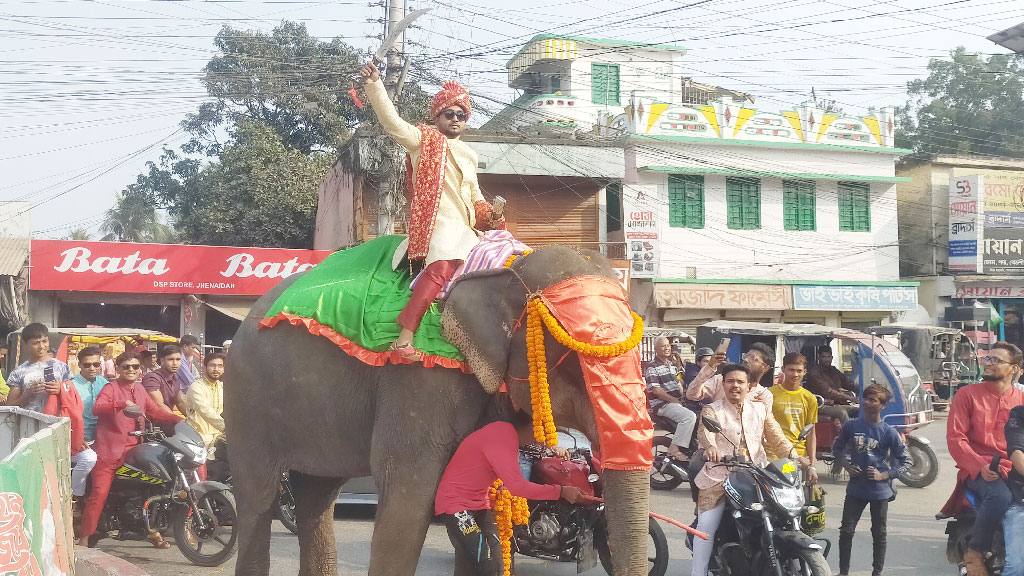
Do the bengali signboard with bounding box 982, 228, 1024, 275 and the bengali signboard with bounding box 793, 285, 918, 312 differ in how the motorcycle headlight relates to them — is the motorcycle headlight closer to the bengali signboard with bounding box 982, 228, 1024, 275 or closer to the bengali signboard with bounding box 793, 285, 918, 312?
the bengali signboard with bounding box 793, 285, 918, 312

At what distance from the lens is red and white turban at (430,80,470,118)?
453cm

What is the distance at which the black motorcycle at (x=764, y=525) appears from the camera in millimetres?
5371

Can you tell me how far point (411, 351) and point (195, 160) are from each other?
29.4 meters

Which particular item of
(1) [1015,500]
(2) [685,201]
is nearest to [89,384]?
(1) [1015,500]

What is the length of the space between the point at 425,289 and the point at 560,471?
2.68m

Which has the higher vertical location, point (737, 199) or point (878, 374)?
point (737, 199)

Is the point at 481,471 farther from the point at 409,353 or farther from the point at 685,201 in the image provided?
the point at 685,201

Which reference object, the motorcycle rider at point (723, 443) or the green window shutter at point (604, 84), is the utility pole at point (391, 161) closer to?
the motorcycle rider at point (723, 443)

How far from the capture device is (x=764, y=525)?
5.51 m

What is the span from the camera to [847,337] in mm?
13438

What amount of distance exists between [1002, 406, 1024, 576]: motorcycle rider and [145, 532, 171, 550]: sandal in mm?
6405

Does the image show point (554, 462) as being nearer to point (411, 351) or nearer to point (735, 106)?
point (411, 351)

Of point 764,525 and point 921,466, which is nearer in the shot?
point 764,525

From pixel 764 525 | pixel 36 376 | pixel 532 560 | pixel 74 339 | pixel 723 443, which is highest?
pixel 74 339
